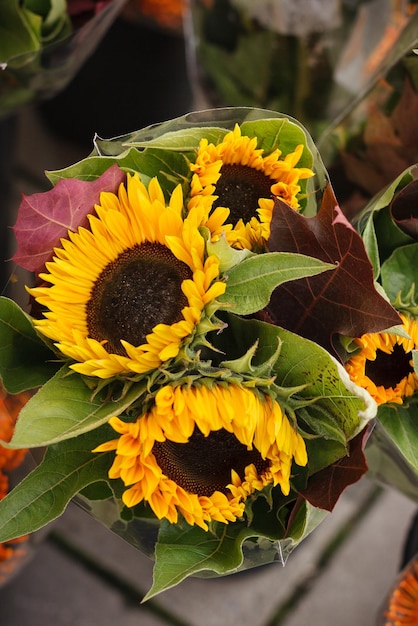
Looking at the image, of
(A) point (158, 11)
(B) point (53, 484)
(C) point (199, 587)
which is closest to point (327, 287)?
(B) point (53, 484)

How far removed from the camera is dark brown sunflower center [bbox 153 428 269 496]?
0.37 meters

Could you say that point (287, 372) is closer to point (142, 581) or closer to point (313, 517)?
point (313, 517)

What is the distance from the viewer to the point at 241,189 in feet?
1.31

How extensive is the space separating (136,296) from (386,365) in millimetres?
143

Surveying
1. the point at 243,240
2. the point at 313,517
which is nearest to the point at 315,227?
the point at 243,240

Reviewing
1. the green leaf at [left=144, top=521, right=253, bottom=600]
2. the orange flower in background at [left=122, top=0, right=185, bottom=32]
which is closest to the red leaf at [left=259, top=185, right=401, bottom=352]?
the green leaf at [left=144, top=521, right=253, bottom=600]

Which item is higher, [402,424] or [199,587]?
[402,424]

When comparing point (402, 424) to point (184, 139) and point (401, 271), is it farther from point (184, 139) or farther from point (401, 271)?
point (184, 139)

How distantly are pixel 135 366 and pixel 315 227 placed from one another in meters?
0.11

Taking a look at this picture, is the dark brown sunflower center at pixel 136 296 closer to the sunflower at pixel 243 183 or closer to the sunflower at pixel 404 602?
the sunflower at pixel 243 183

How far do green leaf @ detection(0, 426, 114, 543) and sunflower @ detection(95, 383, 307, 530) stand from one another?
0.12 feet

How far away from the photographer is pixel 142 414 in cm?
35

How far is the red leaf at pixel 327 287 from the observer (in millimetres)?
367

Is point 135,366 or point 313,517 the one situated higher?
point 135,366
